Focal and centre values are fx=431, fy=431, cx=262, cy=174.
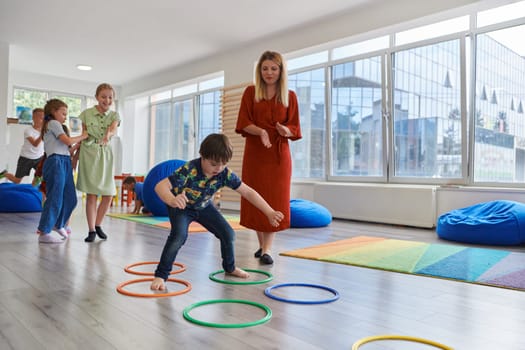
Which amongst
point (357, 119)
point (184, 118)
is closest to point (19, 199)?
point (184, 118)

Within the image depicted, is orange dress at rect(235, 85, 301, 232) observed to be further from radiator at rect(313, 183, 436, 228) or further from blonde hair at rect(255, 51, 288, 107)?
radiator at rect(313, 183, 436, 228)

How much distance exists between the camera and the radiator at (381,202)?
4.78 m

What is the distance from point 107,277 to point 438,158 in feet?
13.8

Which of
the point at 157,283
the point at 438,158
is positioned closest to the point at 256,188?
the point at 157,283

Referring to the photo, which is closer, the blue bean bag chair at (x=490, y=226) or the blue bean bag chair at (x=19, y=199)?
the blue bean bag chair at (x=490, y=226)

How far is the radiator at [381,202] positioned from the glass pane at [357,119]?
49 cm

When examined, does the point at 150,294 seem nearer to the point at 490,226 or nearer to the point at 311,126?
the point at 490,226

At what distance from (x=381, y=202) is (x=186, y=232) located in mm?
3637

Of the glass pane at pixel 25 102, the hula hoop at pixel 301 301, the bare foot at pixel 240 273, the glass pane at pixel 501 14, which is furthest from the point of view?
the glass pane at pixel 25 102

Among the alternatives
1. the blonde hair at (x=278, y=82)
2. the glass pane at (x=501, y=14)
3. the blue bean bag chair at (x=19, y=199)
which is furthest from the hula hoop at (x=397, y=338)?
the blue bean bag chair at (x=19, y=199)

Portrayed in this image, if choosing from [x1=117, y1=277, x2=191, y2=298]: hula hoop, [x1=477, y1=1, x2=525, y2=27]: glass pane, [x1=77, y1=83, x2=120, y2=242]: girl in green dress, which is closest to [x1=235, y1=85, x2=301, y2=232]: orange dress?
[x1=117, y1=277, x2=191, y2=298]: hula hoop

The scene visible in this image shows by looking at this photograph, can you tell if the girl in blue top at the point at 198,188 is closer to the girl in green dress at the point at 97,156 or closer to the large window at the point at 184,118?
the girl in green dress at the point at 97,156

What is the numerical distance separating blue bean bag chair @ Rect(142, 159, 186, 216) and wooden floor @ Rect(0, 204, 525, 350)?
237 centimetres

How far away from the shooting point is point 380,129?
18.7ft
